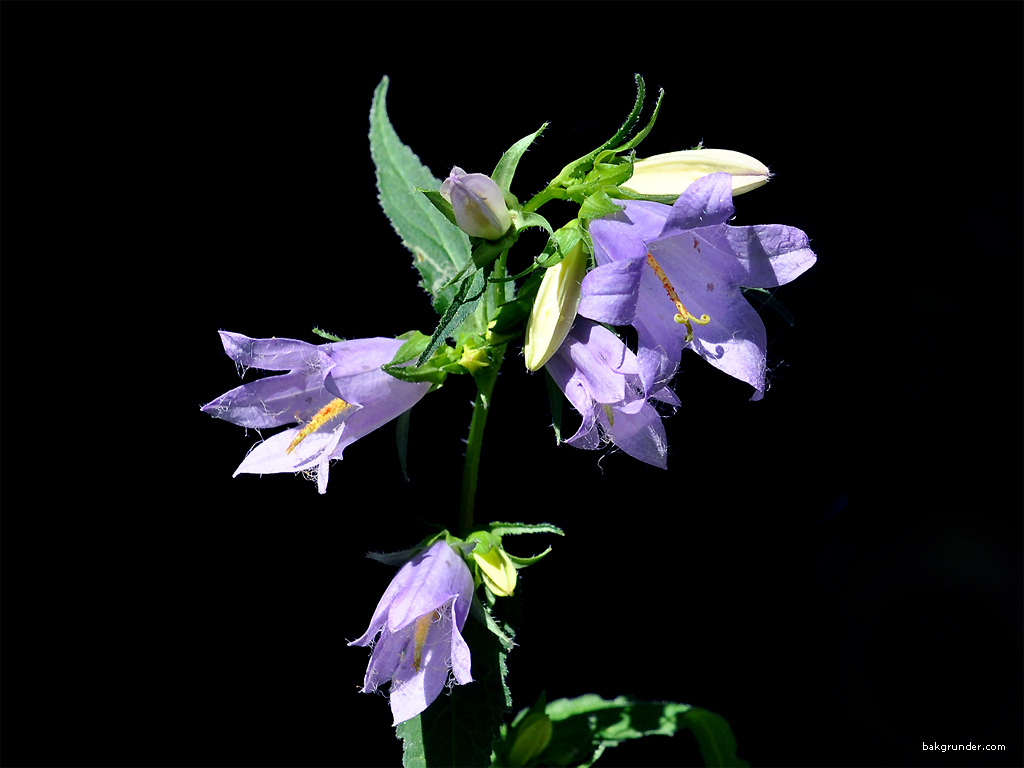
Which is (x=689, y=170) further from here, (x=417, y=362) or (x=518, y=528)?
(x=518, y=528)

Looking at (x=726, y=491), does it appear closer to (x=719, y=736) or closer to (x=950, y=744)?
(x=719, y=736)

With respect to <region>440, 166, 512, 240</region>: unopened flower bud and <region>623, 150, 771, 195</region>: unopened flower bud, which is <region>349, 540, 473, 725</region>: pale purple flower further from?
<region>623, 150, 771, 195</region>: unopened flower bud

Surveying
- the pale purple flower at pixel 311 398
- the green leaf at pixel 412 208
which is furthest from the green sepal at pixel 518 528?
the green leaf at pixel 412 208

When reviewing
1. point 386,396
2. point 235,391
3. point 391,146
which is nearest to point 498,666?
point 386,396

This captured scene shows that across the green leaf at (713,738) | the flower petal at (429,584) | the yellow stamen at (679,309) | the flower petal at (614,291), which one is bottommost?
the green leaf at (713,738)

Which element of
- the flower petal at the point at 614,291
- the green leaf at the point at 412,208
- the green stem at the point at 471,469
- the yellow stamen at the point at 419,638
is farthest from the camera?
the green leaf at the point at 412,208

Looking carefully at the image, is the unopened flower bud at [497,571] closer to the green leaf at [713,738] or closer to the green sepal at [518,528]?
the green sepal at [518,528]

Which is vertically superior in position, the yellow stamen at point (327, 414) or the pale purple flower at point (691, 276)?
the pale purple flower at point (691, 276)

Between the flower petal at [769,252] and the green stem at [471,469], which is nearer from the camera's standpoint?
the flower petal at [769,252]

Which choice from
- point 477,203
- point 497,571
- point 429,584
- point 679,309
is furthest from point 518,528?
point 477,203
